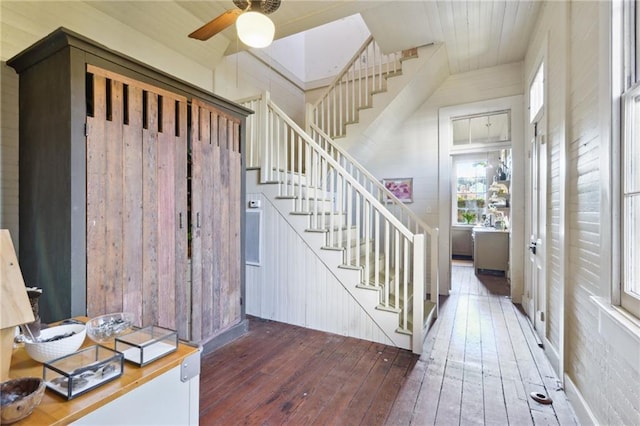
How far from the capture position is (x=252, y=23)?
194 cm

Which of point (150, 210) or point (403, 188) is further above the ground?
point (403, 188)

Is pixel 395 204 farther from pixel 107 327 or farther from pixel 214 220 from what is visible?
pixel 107 327

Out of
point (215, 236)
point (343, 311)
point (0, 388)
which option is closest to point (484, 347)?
point (343, 311)

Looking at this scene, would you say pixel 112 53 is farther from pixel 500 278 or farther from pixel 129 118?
pixel 500 278

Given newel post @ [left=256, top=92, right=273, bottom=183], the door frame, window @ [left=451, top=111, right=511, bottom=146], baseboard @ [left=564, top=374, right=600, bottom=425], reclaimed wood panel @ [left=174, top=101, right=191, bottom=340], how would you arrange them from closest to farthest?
baseboard @ [left=564, top=374, right=600, bottom=425]
reclaimed wood panel @ [left=174, top=101, right=191, bottom=340]
newel post @ [left=256, top=92, right=273, bottom=183]
the door frame
window @ [left=451, top=111, right=511, bottom=146]

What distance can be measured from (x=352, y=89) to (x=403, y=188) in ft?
5.97


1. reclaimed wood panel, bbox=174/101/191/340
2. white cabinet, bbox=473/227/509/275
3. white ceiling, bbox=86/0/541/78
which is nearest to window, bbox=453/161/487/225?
white cabinet, bbox=473/227/509/275

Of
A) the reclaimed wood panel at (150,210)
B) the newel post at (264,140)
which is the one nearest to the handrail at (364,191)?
the newel post at (264,140)

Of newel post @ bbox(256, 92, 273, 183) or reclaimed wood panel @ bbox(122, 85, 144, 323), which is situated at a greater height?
newel post @ bbox(256, 92, 273, 183)

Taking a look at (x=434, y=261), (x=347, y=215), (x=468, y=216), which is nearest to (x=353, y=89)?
(x=347, y=215)

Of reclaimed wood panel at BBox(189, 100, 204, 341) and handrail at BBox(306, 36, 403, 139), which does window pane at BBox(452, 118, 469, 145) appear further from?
reclaimed wood panel at BBox(189, 100, 204, 341)

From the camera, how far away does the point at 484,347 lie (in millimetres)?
2832

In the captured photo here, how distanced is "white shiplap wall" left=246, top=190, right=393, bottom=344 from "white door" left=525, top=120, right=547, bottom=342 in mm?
1615

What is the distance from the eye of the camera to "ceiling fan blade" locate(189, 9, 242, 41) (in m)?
2.19
